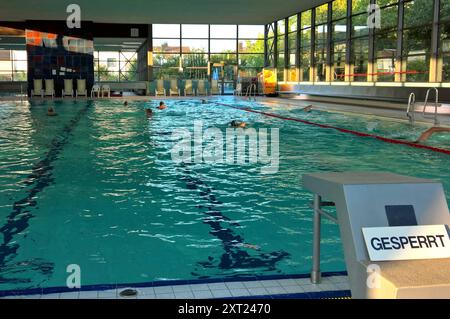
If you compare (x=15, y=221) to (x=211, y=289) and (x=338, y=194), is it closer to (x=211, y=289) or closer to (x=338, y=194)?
(x=211, y=289)

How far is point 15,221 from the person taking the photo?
3764 mm

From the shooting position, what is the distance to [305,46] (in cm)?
2342

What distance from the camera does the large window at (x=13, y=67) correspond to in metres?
32.6

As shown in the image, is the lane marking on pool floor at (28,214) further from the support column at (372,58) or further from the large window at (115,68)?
the large window at (115,68)

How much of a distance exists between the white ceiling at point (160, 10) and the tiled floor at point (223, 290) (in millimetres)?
16792

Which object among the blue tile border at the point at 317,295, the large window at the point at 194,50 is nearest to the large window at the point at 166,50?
the large window at the point at 194,50

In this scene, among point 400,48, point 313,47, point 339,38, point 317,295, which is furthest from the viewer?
point 313,47

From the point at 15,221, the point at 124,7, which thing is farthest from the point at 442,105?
the point at 124,7

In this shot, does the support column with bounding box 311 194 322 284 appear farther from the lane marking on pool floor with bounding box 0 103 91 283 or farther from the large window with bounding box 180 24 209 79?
the large window with bounding box 180 24 209 79

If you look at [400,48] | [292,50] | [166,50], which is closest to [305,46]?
[292,50]

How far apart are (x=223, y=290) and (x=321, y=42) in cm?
2069

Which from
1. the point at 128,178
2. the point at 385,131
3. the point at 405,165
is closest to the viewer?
the point at 128,178

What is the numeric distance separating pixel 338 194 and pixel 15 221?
9.40 feet

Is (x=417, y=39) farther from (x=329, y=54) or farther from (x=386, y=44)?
(x=329, y=54)
